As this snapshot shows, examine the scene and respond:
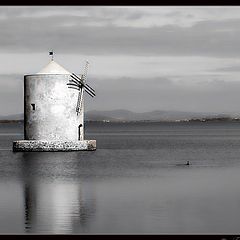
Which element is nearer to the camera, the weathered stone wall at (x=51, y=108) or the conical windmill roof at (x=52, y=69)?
the weathered stone wall at (x=51, y=108)

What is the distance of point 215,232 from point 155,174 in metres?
14.7

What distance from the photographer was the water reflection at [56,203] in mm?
12648

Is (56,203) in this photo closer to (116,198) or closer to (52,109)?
(116,198)

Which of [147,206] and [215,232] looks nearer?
[215,232]

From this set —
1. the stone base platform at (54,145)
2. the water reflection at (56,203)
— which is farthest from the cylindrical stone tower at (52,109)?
the water reflection at (56,203)

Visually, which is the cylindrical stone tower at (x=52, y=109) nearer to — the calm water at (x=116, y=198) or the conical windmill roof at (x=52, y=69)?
the conical windmill roof at (x=52, y=69)

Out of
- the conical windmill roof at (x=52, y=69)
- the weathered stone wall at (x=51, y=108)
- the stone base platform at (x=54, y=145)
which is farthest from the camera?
the stone base platform at (x=54, y=145)

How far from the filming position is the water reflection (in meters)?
12.6

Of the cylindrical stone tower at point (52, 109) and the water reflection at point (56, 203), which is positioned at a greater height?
the cylindrical stone tower at point (52, 109)

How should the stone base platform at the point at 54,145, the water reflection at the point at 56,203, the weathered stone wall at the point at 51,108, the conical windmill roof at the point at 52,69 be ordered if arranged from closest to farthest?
the water reflection at the point at 56,203 → the weathered stone wall at the point at 51,108 → the conical windmill roof at the point at 52,69 → the stone base platform at the point at 54,145

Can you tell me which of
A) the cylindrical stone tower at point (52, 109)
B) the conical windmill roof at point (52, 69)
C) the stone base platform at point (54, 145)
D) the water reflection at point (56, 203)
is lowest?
the water reflection at point (56, 203)
